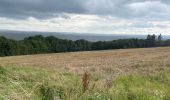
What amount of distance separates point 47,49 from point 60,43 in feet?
16.8

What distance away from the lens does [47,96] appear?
587cm

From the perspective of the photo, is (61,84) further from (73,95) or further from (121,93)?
(121,93)

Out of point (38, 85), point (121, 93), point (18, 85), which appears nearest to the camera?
point (18, 85)

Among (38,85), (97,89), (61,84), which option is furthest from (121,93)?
(38,85)

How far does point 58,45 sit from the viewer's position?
73812mm

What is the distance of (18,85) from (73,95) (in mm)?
892

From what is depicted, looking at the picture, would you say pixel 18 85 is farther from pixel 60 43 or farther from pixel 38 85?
pixel 60 43

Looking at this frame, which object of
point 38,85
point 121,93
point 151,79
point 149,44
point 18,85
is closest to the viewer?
point 18,85

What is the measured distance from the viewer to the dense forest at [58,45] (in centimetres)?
6562

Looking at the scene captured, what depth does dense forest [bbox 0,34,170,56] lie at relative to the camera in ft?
215

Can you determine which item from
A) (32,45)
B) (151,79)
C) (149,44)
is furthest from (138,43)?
(151,79)

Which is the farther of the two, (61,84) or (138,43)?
(138,43)

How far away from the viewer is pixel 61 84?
6473mm

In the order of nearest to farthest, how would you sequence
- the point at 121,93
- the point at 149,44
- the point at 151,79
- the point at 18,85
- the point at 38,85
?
the point at 18,85
the point at 38,85
the point at 121,93
the point at 151,79
the point at 149,44
